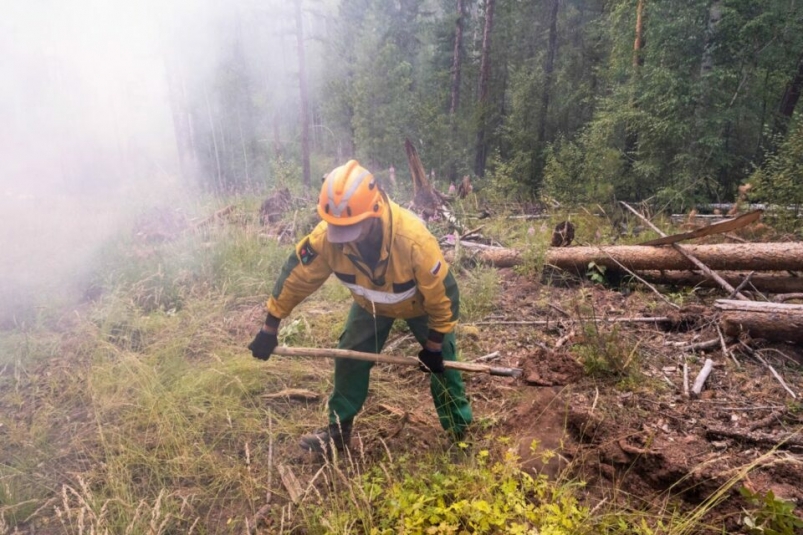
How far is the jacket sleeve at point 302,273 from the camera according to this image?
7.36 feet

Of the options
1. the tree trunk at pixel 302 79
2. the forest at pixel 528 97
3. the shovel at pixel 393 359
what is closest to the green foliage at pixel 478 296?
the shovel at pixel 393 359

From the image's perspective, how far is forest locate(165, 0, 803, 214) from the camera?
7.32 meters

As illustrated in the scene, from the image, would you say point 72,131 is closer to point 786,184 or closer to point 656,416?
point 656,416

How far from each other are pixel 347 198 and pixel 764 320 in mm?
3235

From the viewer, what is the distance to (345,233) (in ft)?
6.53

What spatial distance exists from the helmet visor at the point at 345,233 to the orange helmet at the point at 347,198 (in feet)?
0.12

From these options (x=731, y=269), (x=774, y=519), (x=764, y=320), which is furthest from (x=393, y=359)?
(x=731, y=269)

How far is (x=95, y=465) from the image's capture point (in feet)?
8.31

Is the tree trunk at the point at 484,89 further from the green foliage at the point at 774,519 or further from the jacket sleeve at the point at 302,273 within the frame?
the green foliage at the point at 774,519

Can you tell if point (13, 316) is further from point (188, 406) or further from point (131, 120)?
point (131, 120)

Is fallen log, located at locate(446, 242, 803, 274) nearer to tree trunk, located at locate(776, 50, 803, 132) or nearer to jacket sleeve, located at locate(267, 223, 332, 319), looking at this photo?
jacket sleeve, located at locate(267, 223, 332, 319)

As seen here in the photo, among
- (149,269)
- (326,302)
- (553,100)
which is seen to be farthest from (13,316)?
(553,100)

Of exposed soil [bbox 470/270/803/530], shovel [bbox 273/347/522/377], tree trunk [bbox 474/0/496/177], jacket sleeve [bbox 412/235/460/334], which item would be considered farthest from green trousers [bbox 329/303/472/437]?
tree trunk [bbox 474/0/496/177]

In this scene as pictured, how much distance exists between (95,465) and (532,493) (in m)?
2.63
